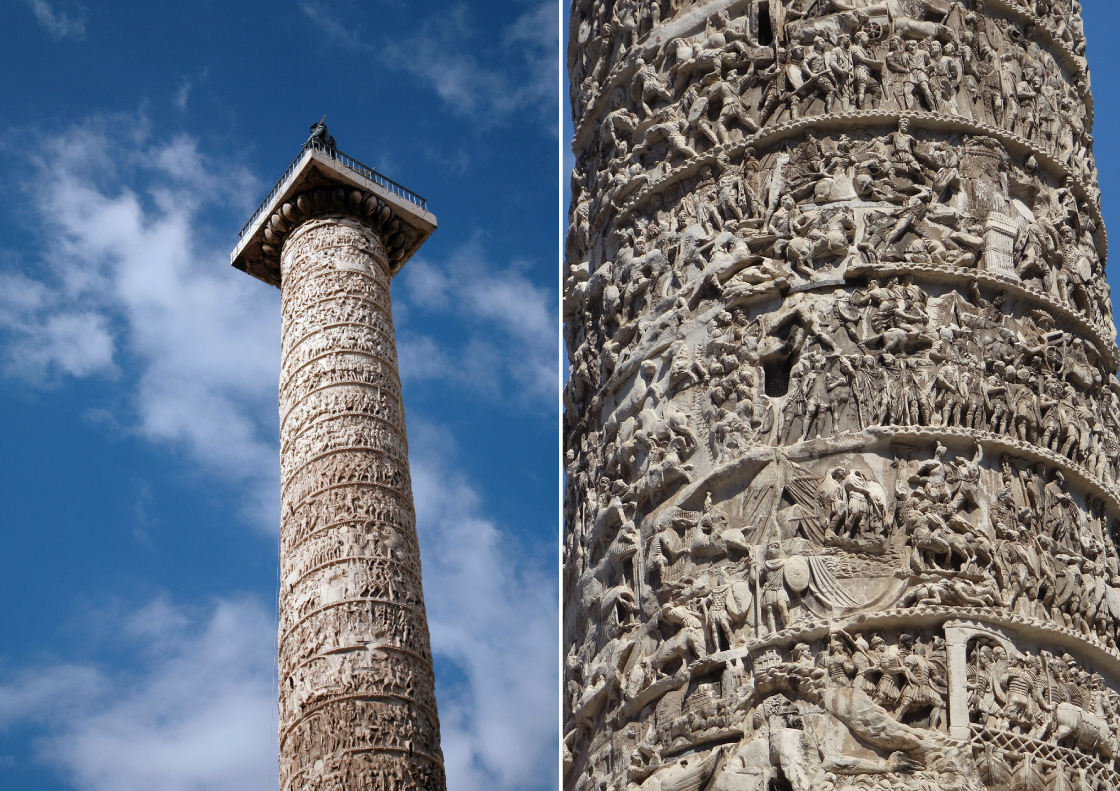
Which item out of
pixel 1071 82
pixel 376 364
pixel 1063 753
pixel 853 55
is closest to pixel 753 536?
pixel 1063 753

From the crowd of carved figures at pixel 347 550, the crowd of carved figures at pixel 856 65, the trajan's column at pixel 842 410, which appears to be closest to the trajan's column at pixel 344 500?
the crowd of carved figures at pixel 347 550

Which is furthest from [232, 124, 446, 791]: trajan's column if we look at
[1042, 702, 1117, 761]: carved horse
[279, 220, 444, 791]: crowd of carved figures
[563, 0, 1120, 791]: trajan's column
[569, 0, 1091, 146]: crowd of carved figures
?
[1042, 702, 1117, 761]: carved horse

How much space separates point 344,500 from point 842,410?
7.03m

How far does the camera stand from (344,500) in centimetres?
997

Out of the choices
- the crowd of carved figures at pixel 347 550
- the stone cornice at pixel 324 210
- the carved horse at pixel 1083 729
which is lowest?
the carved horse at pixel 1083 729

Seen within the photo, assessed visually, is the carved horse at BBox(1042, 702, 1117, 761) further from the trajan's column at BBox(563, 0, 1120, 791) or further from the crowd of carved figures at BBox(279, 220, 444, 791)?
the crowd of carved figures at BBox(279, 220, 444, 791)

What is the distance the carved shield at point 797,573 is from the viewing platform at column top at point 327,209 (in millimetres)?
9283

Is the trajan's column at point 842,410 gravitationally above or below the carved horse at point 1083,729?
above

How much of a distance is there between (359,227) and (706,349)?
28.5ft

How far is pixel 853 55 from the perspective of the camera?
377 cm

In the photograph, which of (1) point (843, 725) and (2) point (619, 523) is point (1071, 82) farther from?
(1) point (843, 725)

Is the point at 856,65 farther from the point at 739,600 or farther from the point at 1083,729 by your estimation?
the point at 1083,729

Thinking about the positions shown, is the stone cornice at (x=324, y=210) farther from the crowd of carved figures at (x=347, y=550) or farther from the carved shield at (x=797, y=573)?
the carved shield at (x=797, y=573)

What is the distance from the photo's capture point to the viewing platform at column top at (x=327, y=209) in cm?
1191
